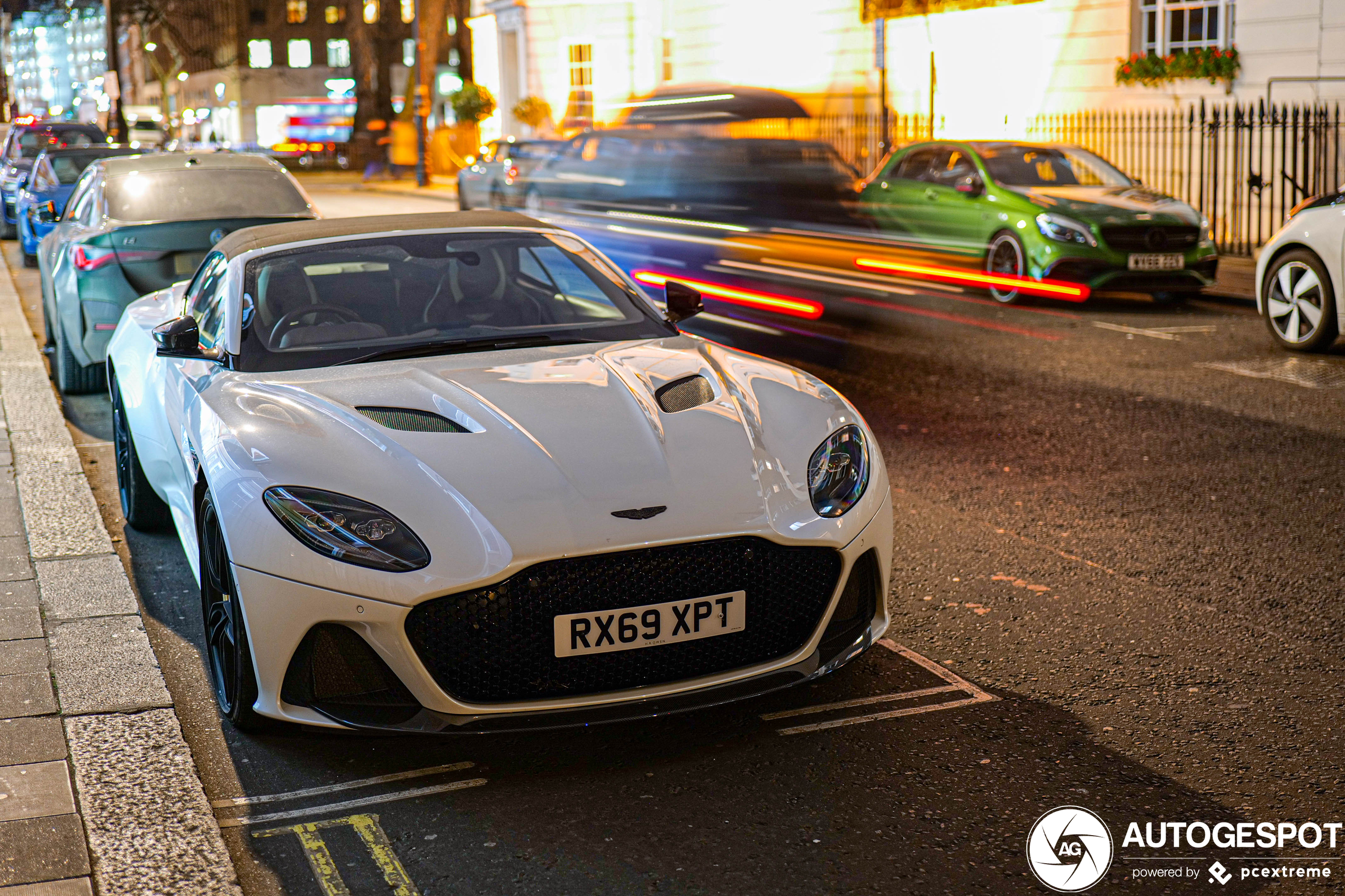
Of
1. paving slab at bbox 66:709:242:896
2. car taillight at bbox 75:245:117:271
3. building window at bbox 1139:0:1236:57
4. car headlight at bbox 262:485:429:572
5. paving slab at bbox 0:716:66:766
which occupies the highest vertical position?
building window at bbox 1139:0:1236:57

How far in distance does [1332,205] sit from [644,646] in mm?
8306

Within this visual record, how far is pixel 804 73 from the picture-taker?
29094 mm

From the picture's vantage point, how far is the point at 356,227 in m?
5.39

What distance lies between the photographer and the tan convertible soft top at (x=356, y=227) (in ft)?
17.3

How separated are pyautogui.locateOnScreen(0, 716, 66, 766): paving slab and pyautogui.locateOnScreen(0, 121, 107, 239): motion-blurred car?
19.6 meters

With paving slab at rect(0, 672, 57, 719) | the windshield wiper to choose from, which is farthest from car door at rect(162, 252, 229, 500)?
paving slab at rect(0, 672, 57, 719)

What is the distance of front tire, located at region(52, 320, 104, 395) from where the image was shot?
9234mm

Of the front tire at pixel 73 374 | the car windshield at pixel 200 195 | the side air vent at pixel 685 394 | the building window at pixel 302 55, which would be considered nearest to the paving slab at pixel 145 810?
the side air vent at pixel 685 394

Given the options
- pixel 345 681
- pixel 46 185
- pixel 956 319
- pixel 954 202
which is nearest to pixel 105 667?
pixel 345 681

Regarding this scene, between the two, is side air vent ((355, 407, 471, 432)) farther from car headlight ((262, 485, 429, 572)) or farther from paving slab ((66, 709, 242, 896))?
paving slab ((66, 709, 242, 896))

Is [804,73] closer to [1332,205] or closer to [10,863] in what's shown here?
[1332,205]

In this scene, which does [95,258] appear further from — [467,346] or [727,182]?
[727,182]

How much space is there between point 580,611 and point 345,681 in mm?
636

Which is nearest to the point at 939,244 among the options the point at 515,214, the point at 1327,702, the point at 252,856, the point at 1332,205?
the point at 1332,205
